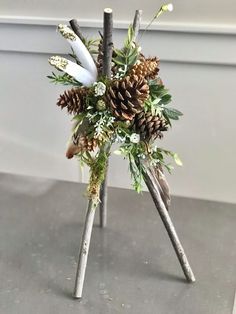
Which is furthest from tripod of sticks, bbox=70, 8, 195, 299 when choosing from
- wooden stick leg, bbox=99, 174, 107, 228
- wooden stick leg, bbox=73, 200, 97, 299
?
wooden stick leg, bbox=99, 174, 107, 228

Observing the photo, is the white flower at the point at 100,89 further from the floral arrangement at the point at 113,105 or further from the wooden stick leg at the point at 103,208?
the wooden stick leg at the point at 103,208

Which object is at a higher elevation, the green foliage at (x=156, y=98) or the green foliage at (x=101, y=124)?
the green foliage at (x=156, y=98)

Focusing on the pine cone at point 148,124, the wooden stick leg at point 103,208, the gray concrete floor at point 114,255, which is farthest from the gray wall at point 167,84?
the pine cone at point 148,124

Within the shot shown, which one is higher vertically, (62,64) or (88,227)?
(62,64)

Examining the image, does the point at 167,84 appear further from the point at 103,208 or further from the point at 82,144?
the point at 82,144

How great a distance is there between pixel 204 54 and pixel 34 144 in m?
0.41

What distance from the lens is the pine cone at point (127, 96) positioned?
2.15ft

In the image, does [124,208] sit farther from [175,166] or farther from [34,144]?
[34,144]

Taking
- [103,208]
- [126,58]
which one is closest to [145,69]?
[126,58]

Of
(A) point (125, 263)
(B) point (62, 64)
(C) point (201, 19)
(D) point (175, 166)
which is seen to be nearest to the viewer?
(B) point (62, 64)

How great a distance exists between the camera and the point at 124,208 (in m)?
0.99

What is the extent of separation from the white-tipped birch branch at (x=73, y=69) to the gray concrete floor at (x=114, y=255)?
29 centimetres

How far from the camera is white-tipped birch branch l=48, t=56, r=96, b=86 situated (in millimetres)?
654

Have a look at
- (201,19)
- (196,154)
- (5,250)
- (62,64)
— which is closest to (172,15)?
(201,19)
